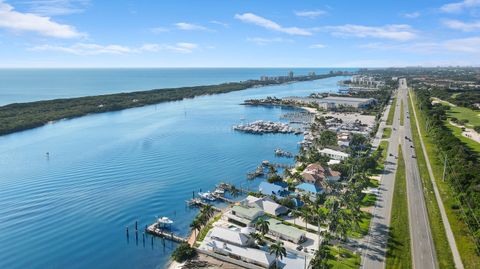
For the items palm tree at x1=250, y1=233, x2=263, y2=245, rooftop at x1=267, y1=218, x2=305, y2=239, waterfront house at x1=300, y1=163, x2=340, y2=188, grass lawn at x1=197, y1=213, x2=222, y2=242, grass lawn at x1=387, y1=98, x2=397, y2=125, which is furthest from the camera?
grass lawn at x1=387, y1=98, x2=397, y2=125

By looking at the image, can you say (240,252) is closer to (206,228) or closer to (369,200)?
(206,228)

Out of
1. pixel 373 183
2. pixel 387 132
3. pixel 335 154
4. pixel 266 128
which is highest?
pixel 266 128

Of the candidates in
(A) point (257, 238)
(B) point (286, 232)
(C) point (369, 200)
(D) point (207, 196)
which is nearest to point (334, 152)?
(C) point (369, 200)

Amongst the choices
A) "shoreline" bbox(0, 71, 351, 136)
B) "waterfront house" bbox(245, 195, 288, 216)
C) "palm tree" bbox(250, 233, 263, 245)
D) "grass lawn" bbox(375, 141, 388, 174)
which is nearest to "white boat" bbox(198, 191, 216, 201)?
"waterfront house" bbox(245, 195, 288, 216)

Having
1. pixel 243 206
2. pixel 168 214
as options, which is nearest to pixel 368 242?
pixel 243 206

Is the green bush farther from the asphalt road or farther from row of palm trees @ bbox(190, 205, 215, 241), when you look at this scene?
the asphalt road

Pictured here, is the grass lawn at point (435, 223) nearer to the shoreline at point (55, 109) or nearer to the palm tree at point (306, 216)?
the palm tree at point (306, 216)

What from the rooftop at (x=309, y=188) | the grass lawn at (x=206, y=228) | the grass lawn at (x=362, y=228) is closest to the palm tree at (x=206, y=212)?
the grass lawn at (x=206, y=228)
